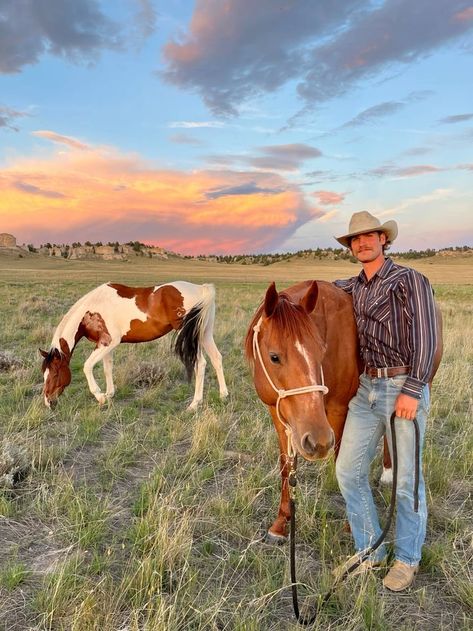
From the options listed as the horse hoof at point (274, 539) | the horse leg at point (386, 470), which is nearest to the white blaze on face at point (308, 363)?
the horse hoof at point (274, 539)

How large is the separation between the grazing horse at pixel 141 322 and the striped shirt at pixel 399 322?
13.3 ft

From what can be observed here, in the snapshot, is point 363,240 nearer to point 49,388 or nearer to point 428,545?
point 428,545

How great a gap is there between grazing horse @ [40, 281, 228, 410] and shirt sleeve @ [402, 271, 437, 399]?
173 inches

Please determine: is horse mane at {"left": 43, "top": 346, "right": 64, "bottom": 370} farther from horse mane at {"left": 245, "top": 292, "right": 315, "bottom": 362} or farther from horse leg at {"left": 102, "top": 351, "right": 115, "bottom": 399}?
horse mane at {"left": 245, "top": 292, "right": 315, "bottom": 362}

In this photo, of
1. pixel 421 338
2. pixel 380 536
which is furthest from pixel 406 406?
pixel 380 536

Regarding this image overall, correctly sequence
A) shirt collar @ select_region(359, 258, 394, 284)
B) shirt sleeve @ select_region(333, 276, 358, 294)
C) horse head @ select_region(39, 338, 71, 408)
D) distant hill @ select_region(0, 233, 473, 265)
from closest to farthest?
shirt collar @ select_region(359, 258, 394, 284) → shirt sleeve @ select_region(333, 276, 358, 294) → horse head @ select_region(39, 338, 71, 408) → distant hill @ select_region(0, 233, 473, 265)

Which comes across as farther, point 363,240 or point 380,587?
point 363,240

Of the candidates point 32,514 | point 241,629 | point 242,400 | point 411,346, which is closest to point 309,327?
point 411,346

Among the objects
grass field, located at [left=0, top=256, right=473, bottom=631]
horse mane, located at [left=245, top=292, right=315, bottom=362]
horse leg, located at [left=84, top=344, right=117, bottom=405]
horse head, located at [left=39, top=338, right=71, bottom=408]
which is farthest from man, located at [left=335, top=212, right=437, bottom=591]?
horse head, located at [left=39, top=338, right=71, bottom=408]

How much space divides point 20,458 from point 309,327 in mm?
3375

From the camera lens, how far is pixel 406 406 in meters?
2.85

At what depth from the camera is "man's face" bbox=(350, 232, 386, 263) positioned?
3.25 m

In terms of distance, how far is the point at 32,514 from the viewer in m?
3.67

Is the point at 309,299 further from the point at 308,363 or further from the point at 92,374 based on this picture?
the point at 92,374
